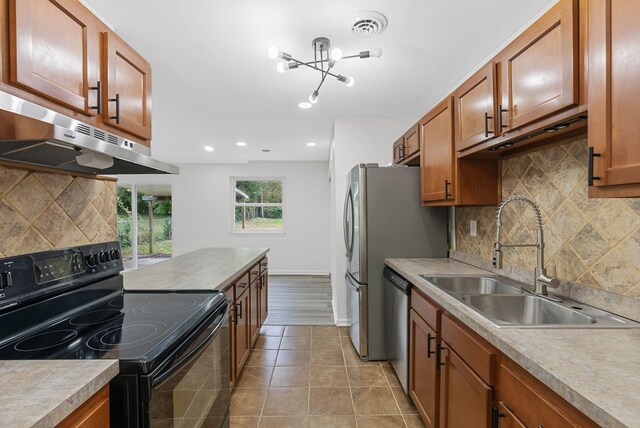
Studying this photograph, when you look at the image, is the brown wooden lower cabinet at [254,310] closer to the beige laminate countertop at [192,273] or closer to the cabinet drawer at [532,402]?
the beige laminate countertop at [192,273]

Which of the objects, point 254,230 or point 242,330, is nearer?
point 242,330

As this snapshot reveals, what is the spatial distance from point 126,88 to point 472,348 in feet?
6.39

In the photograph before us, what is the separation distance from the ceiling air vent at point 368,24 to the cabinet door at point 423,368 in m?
1.78

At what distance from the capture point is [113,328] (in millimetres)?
1156

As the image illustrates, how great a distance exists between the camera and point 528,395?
95cm

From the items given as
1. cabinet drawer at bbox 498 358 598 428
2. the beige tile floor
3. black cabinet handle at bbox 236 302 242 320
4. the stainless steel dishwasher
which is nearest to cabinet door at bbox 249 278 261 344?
the beige tile floor

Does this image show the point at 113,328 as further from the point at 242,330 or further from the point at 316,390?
the point at 316,390

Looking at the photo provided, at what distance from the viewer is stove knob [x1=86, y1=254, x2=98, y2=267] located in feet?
4.78

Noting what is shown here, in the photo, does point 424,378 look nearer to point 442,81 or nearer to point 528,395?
point 528,395

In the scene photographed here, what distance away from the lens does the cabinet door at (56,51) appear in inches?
38.3

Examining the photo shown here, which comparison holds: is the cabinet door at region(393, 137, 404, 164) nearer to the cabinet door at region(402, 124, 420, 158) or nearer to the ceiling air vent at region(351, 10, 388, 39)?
the cabinet door at region(402, 124, 420, 158)

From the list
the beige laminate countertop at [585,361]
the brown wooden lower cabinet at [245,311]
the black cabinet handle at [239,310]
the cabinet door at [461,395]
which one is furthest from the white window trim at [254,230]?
the beige laminate countertop at [585,361]

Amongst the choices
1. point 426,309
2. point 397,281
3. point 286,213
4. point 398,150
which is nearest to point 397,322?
point 397,281

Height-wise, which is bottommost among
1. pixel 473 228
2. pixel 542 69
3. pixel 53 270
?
pixel 53 270
